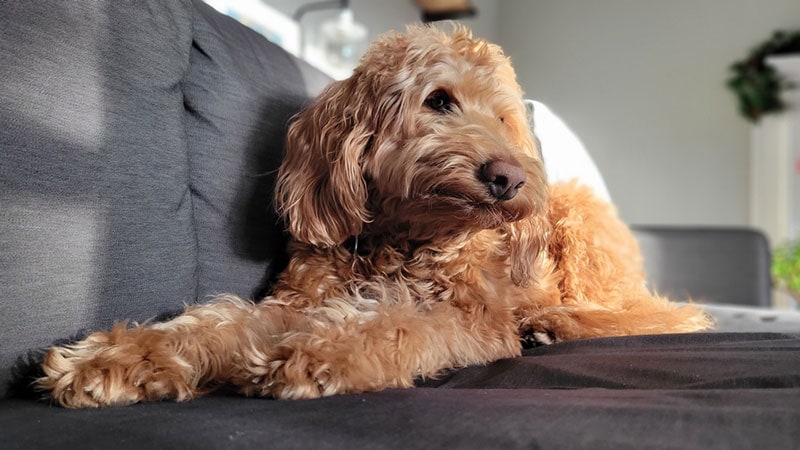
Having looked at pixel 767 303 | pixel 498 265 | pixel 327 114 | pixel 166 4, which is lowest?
pixel 767 303

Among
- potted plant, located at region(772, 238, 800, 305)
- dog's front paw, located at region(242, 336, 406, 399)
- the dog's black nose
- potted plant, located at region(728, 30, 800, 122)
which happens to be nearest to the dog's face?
the dog's black nose

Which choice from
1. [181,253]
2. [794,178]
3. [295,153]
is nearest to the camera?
[181,253]

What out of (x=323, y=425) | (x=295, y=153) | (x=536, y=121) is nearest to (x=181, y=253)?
(x=295, y=153)

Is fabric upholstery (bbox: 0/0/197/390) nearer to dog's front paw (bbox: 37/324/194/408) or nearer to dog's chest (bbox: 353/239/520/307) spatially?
dog's front paw (bbox: 37/324/194/408)

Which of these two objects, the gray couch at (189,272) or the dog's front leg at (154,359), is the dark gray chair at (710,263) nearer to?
the gray couch at (189,272)

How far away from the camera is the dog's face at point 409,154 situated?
4.61 ft

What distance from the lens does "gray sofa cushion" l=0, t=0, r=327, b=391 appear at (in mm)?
1082

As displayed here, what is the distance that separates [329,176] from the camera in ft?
4.99

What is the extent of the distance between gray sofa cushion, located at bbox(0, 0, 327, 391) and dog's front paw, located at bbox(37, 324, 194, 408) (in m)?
0.06

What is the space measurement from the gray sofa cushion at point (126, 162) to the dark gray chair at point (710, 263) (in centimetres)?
285

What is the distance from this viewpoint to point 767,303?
3973mm

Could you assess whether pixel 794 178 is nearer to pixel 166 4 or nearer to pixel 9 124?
pixel 166 4

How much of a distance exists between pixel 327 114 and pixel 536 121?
933 mm

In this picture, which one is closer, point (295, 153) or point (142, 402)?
point (142, 402)
